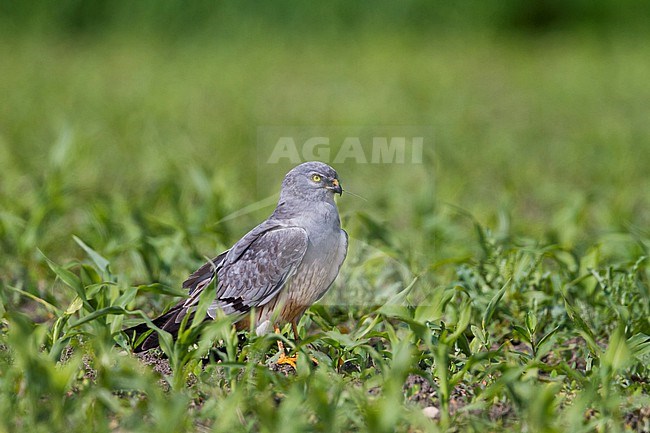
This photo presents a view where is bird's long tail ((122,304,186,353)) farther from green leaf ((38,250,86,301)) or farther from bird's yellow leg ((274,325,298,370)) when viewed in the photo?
bird's yellow leg ((274,325,298,370))

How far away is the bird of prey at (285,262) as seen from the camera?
9.74 feet

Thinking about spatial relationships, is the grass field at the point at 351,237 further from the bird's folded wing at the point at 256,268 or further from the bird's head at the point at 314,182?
the bird's head at the point at 314,182

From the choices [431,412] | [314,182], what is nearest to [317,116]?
[314,182]

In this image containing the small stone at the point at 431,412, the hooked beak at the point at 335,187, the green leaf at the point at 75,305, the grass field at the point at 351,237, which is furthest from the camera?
the green leaf at the point at 75,305

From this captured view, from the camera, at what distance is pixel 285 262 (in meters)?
2.97

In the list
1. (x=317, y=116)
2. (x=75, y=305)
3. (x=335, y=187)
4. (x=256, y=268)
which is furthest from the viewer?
(x=317, y=116)

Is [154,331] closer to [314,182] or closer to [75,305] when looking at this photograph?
[75,305]

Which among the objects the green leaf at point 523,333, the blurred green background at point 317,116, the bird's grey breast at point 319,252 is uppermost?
the bird's grey breast at point 319,252

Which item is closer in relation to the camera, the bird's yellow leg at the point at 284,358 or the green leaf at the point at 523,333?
the bird's yellow leg at the point at 284,358

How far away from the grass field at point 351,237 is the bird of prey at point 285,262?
0.14 metres

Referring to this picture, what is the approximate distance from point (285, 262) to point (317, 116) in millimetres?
5381

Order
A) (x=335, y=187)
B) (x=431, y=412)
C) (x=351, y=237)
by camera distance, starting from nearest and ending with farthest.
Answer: (x=431, y=412) < (x=335, y=187) < (x=351, y=237)

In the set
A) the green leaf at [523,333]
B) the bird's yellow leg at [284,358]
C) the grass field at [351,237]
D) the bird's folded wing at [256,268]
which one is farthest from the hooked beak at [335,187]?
the green leaf at [523,333]

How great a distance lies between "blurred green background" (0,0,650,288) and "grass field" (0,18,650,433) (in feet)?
0.11
